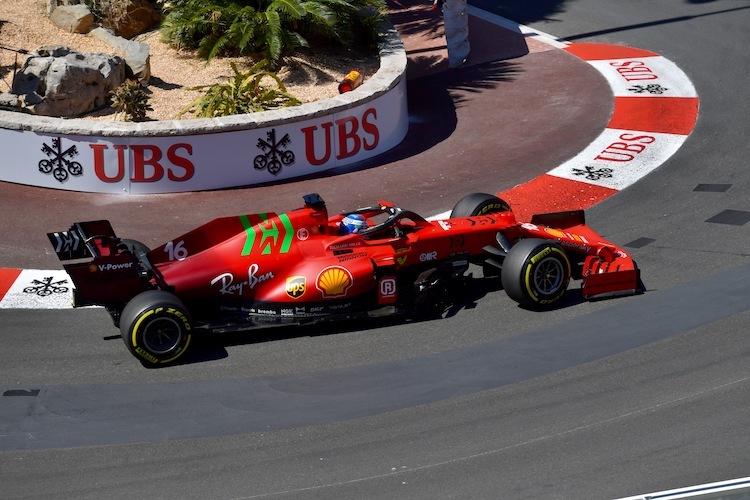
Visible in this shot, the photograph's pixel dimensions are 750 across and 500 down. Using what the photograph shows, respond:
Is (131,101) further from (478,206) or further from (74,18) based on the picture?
(478,206)

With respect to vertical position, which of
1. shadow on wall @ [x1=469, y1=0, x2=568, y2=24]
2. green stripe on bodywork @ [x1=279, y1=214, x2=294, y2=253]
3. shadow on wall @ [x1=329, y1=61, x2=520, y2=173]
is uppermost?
green stripe on bodywork @ [x1=279, y1=214, x2=294, y2=253]

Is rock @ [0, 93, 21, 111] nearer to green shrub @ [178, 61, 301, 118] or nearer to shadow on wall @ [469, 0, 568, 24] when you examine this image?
green shrub @ [178, 61, 301, 118]

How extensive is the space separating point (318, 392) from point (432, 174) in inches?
266

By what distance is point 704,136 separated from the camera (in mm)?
16609

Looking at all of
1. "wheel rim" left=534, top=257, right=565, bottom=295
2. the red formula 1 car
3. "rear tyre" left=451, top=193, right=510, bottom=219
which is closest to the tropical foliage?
"rear tyre" left=451, top=193, right=510, bottom=219

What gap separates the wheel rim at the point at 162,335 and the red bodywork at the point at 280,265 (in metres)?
0.45

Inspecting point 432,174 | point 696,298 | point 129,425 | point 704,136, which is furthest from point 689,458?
point 704,136

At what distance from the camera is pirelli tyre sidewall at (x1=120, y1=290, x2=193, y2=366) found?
9938 millimetres

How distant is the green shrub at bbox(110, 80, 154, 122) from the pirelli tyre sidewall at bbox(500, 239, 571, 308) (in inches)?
290

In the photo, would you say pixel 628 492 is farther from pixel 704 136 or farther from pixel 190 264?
pixel 704 136

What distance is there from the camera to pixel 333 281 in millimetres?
10773

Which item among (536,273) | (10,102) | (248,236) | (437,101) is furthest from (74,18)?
(536,273)

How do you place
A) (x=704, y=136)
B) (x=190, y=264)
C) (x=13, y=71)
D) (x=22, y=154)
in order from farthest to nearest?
(x=13, y=71) → (x=704, y=136) → (x=22, y=154) → (x=190, y=264)

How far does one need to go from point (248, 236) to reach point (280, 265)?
462 millimetres
